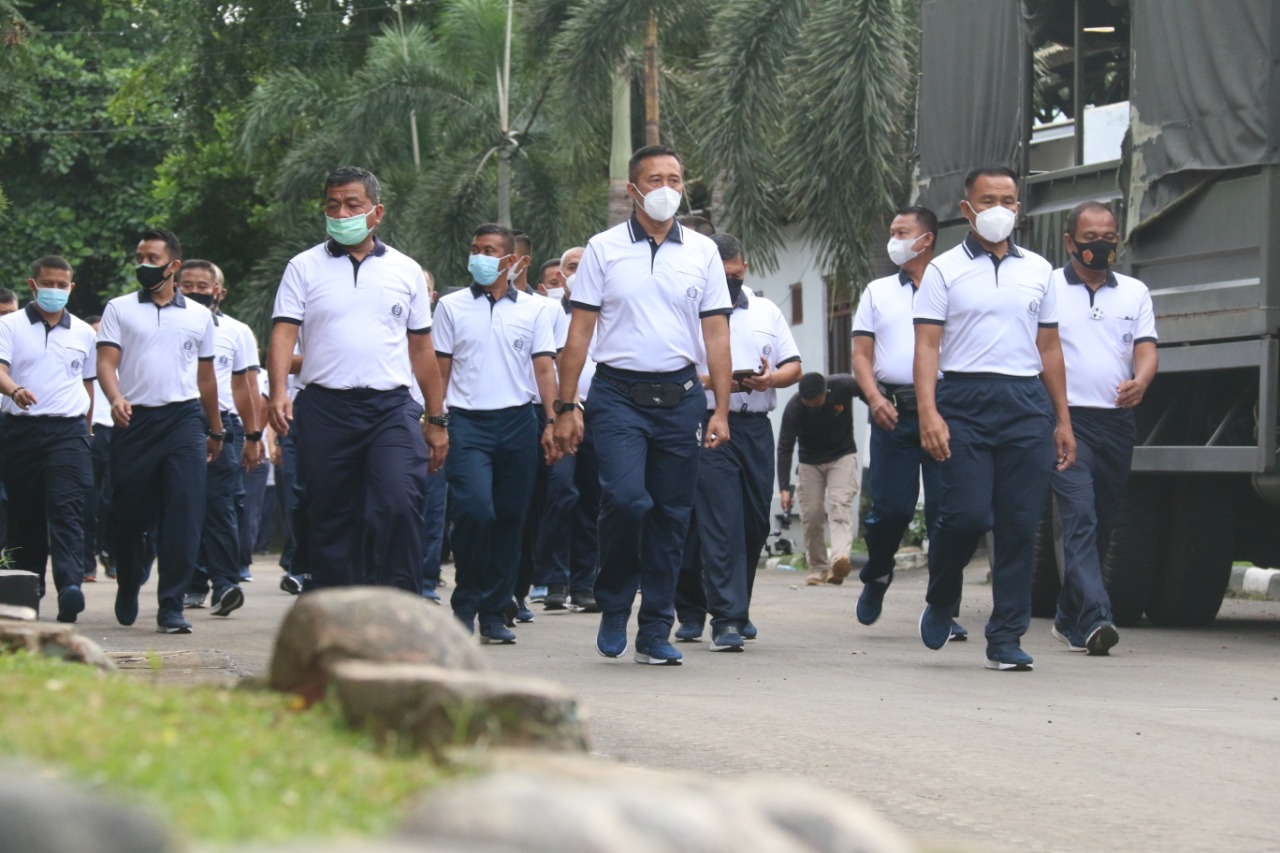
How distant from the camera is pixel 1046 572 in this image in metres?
12.1

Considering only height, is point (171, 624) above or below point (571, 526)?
below

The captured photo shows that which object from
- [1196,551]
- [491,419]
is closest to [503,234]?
[491,419]

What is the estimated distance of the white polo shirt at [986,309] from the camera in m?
9.35

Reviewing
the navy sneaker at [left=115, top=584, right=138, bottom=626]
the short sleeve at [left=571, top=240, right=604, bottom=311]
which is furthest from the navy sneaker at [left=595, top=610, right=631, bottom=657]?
the navy sneaker at [left=115, top=584, right=138, bottom=626]

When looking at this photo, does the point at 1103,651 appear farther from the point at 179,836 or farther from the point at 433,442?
the point at 179,836

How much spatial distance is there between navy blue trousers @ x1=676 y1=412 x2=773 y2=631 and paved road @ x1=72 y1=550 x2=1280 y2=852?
0.29 meters

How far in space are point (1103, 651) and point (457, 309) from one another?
142 inches

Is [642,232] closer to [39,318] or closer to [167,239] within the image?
[167,239]

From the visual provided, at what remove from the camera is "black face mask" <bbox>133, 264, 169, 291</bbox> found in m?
11.2

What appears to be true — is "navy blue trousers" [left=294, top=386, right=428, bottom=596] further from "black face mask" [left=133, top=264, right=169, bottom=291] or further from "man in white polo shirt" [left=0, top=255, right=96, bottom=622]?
"man in white polo shirt" [left=0, top=255, right=96, bottom=622]

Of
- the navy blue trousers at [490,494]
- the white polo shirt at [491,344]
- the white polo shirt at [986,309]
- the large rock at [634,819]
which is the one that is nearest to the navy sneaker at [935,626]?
the white polo shirt at [986,309]

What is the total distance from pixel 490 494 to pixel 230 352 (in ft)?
12.0

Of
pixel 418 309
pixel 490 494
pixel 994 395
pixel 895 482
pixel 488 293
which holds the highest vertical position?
pixel 488 293

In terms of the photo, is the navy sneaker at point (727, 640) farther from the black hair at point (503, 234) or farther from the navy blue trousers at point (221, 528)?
the navy blue trousers at point (221, 528)
